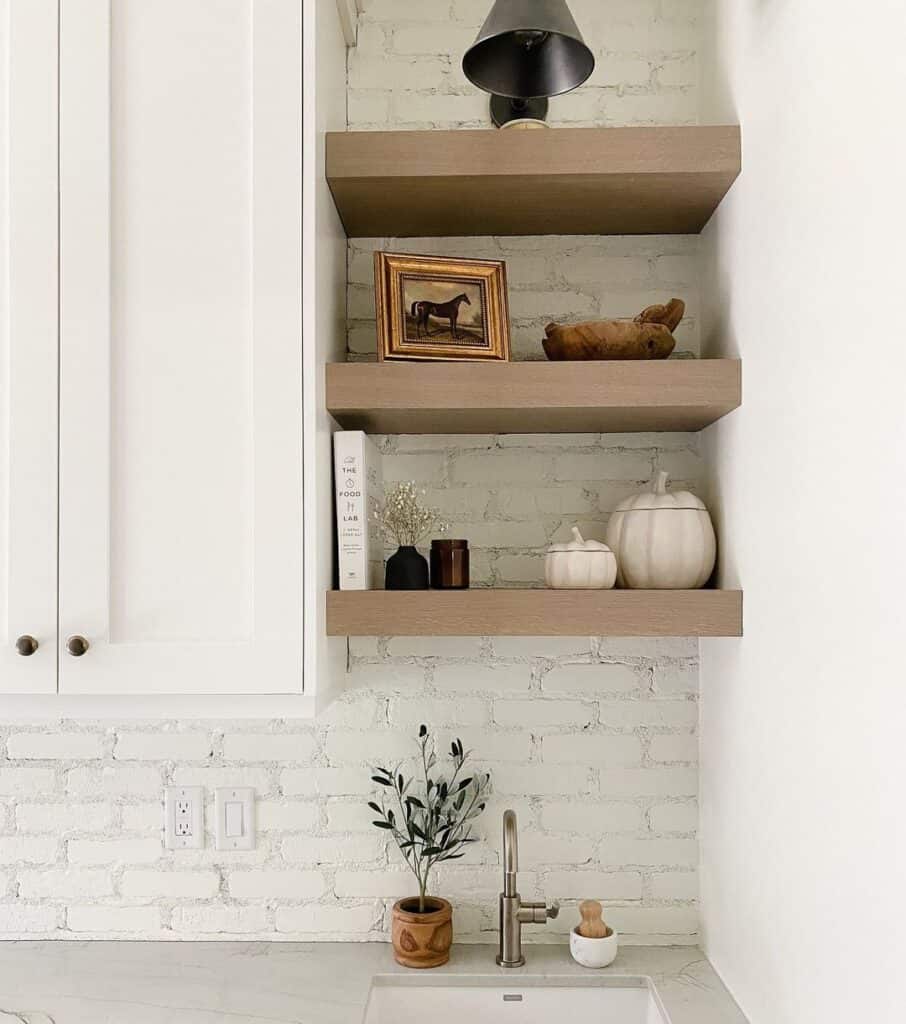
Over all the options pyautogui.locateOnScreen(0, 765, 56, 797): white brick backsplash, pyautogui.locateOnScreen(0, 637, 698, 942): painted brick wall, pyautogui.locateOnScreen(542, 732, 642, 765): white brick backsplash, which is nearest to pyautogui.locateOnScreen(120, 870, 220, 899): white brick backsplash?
pyautogui.locateOnScreen(0, 637, 698, 942): painted brick wall

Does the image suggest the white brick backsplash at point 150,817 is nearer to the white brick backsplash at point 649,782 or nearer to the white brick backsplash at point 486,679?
the white brick backsplash at point 486,679

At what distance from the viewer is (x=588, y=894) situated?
1832 millimetres

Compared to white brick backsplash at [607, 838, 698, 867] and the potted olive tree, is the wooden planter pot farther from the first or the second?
white brick backsplash at [607, 838, 698, 867]

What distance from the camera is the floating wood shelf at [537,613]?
1.56 m

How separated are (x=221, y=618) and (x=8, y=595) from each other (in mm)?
303

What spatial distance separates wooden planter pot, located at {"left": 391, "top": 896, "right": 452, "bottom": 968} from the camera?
1.71 meters

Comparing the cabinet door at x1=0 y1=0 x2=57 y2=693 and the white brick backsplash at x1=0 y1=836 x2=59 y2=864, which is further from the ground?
the cabinet door at x1=0 y1=0 x2=57 y2=693

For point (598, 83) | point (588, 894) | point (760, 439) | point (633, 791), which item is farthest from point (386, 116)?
point (588, 894)

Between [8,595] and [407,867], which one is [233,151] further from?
[407,867]

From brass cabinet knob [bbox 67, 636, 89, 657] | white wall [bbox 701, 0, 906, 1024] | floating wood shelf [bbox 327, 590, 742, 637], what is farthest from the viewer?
floating wood shelf [bbox 327, 590, 742, 637]

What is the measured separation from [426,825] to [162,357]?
89 cm

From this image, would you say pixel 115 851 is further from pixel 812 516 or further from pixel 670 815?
pixel 812 516

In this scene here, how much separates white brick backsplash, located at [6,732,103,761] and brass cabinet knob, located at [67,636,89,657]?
1.58 feet

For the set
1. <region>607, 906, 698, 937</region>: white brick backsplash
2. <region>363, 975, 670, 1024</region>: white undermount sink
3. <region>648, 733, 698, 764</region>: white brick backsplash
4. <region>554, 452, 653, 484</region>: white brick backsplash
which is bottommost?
<region>363, 975, 670, 1024</region>: white undermount sink
